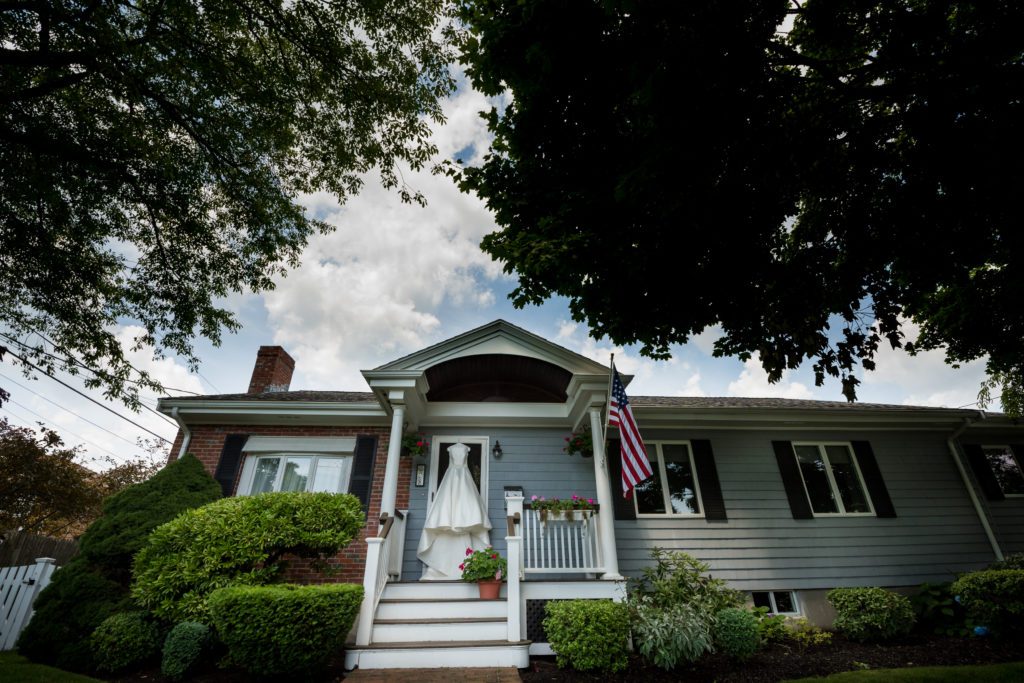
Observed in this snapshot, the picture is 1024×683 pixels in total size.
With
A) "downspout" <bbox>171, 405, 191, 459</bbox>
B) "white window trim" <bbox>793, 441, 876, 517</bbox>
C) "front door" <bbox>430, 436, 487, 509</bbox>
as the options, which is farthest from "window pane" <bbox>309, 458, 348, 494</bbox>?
"white window trim" <bbox>793, 441, 876, 517</bbox>

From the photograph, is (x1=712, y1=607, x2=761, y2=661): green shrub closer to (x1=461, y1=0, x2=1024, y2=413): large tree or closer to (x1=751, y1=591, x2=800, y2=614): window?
(x1=751, y1=591, x2=800, y2=614): window

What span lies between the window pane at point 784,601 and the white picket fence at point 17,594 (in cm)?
1201

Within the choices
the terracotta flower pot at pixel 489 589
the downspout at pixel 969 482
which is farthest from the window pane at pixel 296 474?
the downspout at pixel 969 482

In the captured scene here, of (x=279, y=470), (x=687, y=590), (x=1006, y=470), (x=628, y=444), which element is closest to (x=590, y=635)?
(x=687, y=590)

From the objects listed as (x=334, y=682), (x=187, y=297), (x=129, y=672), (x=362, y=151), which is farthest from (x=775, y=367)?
(x=187, y=297)

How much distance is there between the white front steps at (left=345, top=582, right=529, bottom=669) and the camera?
17.5 feet

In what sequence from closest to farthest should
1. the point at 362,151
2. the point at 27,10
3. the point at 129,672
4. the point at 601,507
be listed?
the point at 129,672
the point at 27,10
the point at 601,507
the point at 362,151

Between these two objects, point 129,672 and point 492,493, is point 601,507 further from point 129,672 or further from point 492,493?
point 129,672

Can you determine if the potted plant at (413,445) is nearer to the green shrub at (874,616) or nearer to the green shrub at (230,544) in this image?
the green shrub at (230,544)

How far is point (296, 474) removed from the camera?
28.4 ft

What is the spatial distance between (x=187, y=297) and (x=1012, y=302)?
1307cm

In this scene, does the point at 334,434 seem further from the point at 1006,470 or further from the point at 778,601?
the point at 1006,470

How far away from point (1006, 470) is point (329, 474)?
1391cm

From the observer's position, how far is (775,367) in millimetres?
5418
